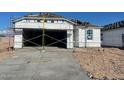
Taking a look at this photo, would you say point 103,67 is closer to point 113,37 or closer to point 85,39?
point 85,39

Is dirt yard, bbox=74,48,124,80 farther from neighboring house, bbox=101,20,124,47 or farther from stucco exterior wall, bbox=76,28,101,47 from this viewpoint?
neighboring house, bbox=101,20,124,47

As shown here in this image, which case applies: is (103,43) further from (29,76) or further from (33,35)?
(29,76)

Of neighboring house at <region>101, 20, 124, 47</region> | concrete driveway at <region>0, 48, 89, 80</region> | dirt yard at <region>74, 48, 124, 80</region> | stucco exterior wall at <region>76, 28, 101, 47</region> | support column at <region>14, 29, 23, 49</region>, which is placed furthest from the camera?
neighboring house at <region>101, 20, 124, 47</region>

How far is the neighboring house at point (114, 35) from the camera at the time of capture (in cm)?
2622

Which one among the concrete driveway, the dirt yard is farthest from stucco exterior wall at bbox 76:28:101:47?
the concrete driveway

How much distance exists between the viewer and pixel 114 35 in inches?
1119

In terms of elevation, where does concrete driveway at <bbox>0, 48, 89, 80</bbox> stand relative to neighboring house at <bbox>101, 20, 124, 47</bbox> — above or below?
below

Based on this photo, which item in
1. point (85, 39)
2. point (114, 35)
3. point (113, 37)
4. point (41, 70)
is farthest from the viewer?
point (113, 37)

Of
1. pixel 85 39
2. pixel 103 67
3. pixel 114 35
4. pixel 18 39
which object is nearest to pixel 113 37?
pixel 114 35

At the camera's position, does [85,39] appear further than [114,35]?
No

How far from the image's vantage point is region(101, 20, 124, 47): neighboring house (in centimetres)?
2622
